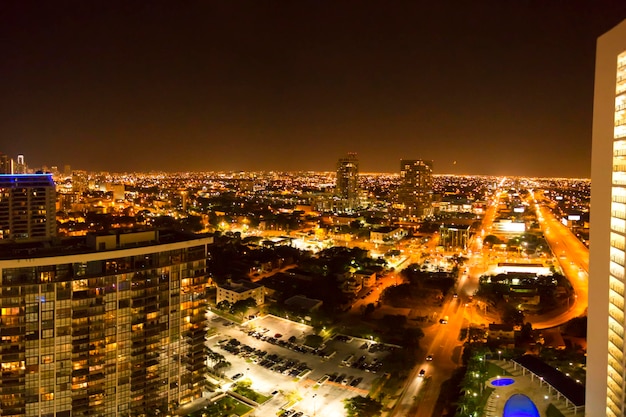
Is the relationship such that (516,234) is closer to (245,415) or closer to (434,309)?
(434,309)

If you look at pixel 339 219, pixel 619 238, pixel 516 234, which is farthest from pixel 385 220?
pixel 619 238

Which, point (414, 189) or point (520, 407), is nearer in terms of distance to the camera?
point (520, 407)

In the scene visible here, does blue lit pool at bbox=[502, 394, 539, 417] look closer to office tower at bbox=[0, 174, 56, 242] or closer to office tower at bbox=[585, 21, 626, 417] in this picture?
office tower at bbox=[585, 21, 626, 417]

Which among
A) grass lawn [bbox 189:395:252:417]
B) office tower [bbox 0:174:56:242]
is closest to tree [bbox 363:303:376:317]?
grass lawn [bbox 189:395:252:417]

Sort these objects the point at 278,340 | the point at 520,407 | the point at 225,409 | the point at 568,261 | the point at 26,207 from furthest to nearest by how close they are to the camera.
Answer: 1. the point at 568,261
2. the point at 26,207
3. the point at 278,340
4. the point at 225,409
5. the point at 520,407

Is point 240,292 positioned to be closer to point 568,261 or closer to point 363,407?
point 363,407

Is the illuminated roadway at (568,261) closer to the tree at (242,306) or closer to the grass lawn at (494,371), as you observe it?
the grass lawn at (494,371)

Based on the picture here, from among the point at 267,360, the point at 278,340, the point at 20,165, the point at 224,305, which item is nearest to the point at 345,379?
the point at 267,360
